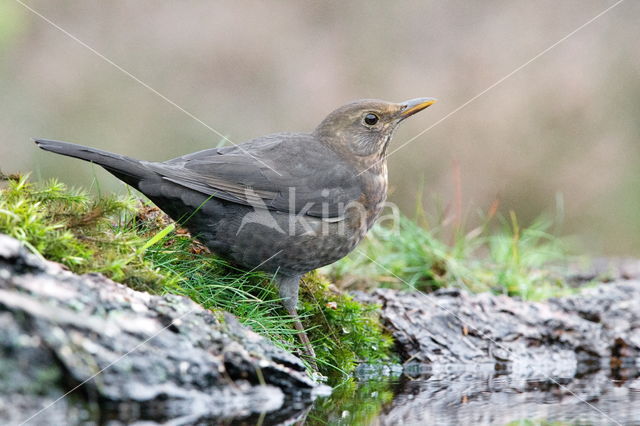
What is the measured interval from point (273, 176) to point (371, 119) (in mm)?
990

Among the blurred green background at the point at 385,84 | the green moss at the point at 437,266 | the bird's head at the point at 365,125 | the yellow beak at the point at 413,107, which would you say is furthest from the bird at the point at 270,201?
the blurred green background at the point at 385,84

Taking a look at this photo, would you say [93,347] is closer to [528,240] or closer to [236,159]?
[236,159]

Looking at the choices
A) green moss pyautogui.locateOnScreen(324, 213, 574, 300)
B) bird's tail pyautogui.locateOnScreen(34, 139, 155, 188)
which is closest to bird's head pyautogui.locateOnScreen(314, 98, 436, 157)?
green moss pyautogui.locateOnScreen(324, 213, 574, 300)

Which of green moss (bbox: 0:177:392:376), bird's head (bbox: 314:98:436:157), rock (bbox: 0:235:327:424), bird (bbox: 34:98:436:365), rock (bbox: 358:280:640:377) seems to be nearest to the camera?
rock (bbox: 0:235:327:424)

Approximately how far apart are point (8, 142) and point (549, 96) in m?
8.49

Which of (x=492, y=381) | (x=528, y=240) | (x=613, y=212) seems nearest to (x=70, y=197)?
(x=492, y=381)

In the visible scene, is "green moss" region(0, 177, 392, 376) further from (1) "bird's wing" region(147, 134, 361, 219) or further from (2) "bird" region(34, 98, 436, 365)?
(1) "bird's wing" region(147, 134, 361, 219)

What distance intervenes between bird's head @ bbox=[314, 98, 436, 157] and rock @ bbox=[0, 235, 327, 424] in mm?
1924

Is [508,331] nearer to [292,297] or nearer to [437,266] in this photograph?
[437,266]

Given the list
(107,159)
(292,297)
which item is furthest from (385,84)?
(107,159)

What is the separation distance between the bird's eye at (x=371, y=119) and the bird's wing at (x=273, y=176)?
0.45m

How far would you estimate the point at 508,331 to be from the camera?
491cm

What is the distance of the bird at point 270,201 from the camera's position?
417 cm

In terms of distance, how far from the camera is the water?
3098 millimetres
